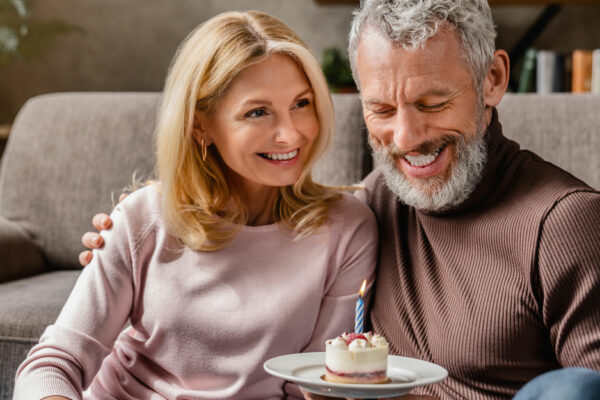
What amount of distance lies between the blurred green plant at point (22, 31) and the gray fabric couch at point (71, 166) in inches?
44.5

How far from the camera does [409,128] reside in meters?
1.37

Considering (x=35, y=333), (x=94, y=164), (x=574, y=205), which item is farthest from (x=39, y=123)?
(x=574, y=205)

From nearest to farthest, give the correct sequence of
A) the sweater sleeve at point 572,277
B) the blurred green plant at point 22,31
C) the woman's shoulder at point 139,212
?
the sweater sleeve at point 572,277 < the woman's shoulder at point 139,212 < the blurred green plant at point 22,31

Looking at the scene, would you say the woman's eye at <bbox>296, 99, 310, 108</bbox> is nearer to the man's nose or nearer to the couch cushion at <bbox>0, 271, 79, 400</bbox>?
the man's nose

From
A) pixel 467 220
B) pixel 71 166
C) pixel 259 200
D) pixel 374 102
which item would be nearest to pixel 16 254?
pixel 71 166

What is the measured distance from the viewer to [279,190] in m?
1.64

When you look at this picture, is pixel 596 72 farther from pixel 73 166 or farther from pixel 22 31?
pixel 22 31

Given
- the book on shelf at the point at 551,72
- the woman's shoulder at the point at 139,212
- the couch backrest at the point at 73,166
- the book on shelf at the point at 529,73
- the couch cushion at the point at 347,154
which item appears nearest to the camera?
the woman's shoulder at the point at 139,212

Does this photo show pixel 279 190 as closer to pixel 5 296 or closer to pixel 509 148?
pixel 509 148

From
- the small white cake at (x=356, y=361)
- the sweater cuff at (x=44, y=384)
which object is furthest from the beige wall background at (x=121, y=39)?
the small white cake at (x=356, y=361)

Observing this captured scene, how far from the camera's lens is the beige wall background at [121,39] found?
3.96 meters

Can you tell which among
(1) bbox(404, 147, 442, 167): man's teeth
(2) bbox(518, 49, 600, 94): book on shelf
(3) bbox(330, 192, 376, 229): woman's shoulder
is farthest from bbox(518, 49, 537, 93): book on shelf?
(1) bbox(404, 147, 442, 167): man's teeth

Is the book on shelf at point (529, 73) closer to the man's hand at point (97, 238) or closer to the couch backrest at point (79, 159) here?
the couch backrest at point (79, 159)

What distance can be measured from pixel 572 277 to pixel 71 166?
1.77 metres
